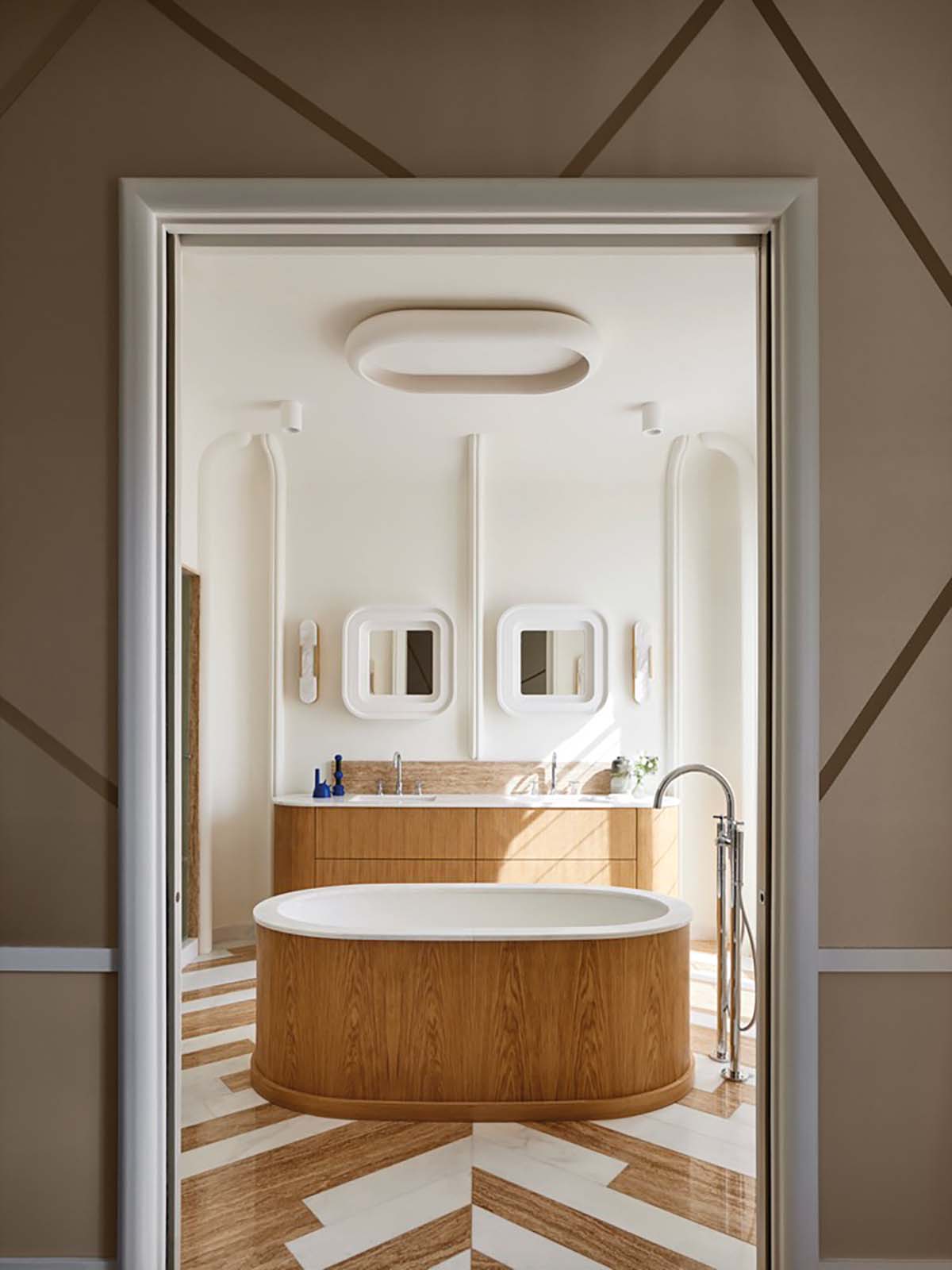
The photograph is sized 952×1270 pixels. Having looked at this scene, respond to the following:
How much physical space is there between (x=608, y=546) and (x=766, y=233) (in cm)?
Result: 379

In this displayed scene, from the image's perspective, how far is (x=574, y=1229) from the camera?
2.43 meters

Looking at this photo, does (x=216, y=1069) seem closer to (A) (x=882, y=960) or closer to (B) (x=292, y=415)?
(A) (x=882, y=960)

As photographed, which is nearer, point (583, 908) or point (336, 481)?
point (583, 908)

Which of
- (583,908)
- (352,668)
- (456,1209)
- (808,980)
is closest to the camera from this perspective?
(808,980)

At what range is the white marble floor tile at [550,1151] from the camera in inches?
108

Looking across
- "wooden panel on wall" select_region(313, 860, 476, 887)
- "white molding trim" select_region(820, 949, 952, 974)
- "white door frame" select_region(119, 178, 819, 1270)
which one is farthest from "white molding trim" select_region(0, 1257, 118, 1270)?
"wooden panel on wall" select_region(313, 860, 476, 887)

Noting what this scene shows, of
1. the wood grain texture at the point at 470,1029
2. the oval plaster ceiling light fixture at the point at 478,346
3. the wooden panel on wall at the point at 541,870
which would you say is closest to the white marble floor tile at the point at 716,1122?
the wood grain texture at the point at 470,1029

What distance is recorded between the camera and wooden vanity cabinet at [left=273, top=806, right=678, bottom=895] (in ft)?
16.3

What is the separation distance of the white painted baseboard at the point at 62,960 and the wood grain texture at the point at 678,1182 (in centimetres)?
165

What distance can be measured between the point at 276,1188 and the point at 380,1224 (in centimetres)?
35

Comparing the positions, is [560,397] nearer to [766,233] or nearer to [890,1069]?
[766,233]

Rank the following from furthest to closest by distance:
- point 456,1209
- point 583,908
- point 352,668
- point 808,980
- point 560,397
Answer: point 352,668 < point 560,397 < point 583,908 < point 456,1209 < point 808,980

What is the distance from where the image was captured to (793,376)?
1.76 meters

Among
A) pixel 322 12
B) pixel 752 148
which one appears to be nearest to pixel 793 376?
pixel 752 148
